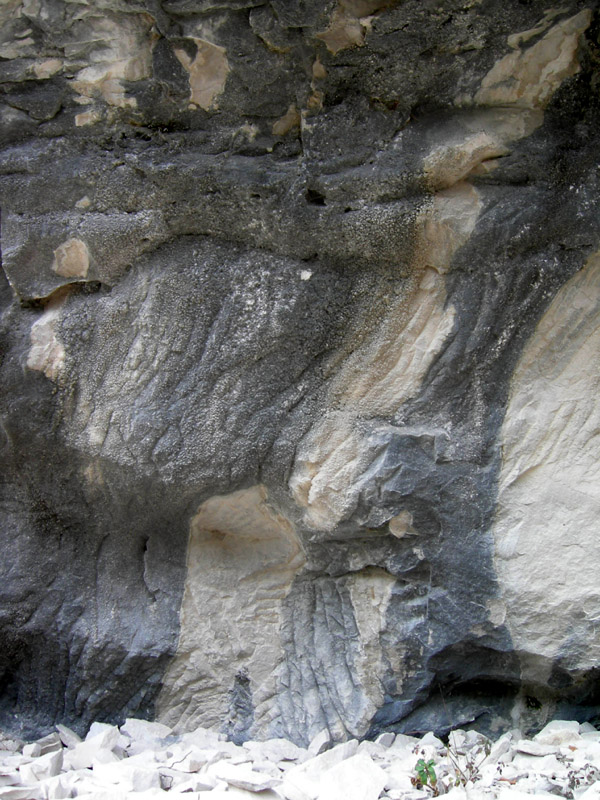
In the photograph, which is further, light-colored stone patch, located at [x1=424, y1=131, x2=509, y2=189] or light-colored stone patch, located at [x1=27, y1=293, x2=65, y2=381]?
light-colored stone patch, located at [x1=27, y1=293, x2=65, y2=381]

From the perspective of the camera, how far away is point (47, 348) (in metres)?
2.14

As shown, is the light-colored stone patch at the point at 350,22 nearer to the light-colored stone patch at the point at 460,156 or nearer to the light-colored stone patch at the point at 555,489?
the light-colored stone patch at the point at 460,156

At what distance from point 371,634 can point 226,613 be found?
0.43 metres

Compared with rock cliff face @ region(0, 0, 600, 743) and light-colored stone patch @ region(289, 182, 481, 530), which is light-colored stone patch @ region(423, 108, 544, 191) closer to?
rock cliff face @ region(0, 0, 600, 743)

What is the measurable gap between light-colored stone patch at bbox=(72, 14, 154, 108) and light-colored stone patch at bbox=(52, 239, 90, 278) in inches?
14.8

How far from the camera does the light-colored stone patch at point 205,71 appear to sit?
1.95 meters

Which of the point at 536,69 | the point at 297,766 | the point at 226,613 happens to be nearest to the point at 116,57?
the point at 536,69

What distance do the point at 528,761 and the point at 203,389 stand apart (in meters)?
1.20

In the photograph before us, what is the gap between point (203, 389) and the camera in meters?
2.07

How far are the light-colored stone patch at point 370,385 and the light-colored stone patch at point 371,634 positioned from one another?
0.20 m

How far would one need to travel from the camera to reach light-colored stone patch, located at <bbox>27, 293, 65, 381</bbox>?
7.02ft

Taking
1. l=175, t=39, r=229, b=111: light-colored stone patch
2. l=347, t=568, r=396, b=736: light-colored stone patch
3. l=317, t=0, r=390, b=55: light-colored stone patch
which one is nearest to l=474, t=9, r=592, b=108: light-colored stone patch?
l=317, t=0, r=390, b=55: light-colored stone patch

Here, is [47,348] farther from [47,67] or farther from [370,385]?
[370,385]

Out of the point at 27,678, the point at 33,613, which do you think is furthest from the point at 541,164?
the point at 27,678
